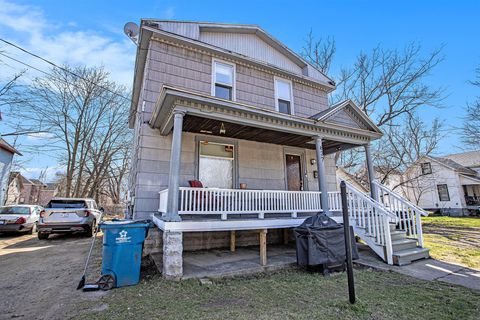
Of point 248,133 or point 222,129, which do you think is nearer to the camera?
point 222,129

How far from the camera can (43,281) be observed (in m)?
4.23

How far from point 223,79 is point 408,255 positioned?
23.4 ft

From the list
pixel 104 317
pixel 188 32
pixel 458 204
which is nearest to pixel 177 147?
pixel 104 317

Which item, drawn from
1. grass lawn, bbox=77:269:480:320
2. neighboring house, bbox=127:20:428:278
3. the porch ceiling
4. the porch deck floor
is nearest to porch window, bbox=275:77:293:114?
neighboring house, bbox=127:20:428:278

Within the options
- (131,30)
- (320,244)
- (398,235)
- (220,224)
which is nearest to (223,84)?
(131,30)

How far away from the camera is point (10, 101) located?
13125 mm

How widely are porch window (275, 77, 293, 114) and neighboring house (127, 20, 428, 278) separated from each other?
41mm

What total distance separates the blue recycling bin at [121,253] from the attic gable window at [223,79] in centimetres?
504

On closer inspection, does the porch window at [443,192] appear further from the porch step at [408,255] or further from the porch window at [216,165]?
the porch window at [216,165]

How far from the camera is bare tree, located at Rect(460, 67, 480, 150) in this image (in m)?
12.4

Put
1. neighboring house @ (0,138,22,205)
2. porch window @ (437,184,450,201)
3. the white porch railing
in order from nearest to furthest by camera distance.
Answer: the white porch railing, neighboring house @ (0,138,22,205), porch window @ (437,184,450,201)

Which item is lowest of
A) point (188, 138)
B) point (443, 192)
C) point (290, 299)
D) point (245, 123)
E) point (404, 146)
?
point (290, 299)

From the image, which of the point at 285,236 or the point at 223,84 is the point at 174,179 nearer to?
the point at 223,84

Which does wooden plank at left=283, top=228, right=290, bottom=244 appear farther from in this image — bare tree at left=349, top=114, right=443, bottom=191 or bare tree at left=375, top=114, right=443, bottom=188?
bare tree at left=375, top=114, right=443, bottom=188
